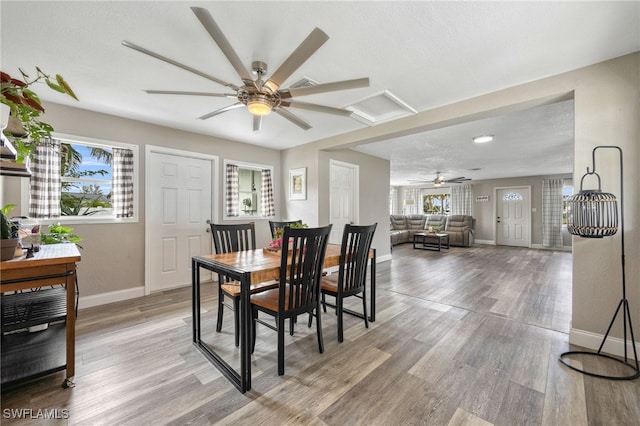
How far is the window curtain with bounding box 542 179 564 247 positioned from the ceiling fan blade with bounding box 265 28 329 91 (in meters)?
9.66

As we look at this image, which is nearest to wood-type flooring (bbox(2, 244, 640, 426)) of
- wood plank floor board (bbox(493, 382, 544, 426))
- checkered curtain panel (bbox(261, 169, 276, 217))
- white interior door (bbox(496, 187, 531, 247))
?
wood plank floor board (bbox(493, 382, 544, 426))

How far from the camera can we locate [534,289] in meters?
3.85

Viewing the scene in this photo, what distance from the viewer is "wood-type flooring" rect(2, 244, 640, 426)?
149 centimetres

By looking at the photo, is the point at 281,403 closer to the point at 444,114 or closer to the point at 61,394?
the point at 61,394

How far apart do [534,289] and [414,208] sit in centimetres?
751

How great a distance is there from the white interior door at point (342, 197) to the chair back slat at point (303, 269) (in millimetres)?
2761

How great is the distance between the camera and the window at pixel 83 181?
2.78 meters

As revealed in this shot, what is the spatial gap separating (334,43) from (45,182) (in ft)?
10.9

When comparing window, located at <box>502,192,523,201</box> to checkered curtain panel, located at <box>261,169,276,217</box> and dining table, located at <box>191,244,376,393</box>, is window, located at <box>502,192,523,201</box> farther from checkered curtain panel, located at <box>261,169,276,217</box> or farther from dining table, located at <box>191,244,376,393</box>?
dining table, located at <box>191,244,376,393</box>

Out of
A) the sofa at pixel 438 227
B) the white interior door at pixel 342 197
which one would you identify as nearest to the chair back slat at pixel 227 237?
the white interior door at pixel 342 197

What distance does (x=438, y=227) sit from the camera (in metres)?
9.04

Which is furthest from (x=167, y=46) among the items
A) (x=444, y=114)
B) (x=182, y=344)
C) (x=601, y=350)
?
(x=601, y=350)

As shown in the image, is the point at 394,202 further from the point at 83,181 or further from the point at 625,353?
the point at 83,181

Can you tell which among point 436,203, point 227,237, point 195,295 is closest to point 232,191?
point 227,237
